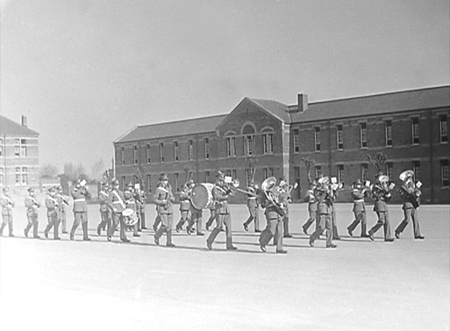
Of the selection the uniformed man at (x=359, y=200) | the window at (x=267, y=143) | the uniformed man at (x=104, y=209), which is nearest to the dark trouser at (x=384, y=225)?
the uniformed man at (x=359, y=200)

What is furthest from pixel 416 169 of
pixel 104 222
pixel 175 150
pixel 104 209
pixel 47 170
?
pixel 47 170

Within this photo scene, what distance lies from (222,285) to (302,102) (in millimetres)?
Result: 3399

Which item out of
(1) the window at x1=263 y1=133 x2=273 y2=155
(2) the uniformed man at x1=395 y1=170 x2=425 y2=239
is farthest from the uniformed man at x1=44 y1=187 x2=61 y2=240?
(2) the uniformed man at x1=395 y1=170 x2=425 y2=239

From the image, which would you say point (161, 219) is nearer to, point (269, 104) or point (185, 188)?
point (185, 188)

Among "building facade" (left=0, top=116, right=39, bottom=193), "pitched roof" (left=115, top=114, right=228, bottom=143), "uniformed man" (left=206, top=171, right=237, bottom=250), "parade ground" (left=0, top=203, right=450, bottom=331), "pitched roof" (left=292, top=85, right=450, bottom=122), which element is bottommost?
"parade ground" (left=0, top=203, right=450, bottom=331)

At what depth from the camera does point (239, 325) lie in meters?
5.29

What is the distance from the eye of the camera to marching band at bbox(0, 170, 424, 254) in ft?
29.7

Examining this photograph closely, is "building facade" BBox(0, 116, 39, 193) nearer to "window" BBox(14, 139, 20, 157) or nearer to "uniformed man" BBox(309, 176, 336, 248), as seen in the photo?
"window" BBox(14, 139, 20, 157)

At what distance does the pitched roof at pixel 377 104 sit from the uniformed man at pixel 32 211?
3878 millimetres

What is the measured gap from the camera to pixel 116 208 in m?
10.0

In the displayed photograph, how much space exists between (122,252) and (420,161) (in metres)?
4.74

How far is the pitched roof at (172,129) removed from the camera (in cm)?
866

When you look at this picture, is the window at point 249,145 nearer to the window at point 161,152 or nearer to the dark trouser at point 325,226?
the window at point 161,152

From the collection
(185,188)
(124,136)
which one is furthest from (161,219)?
(124,136)
